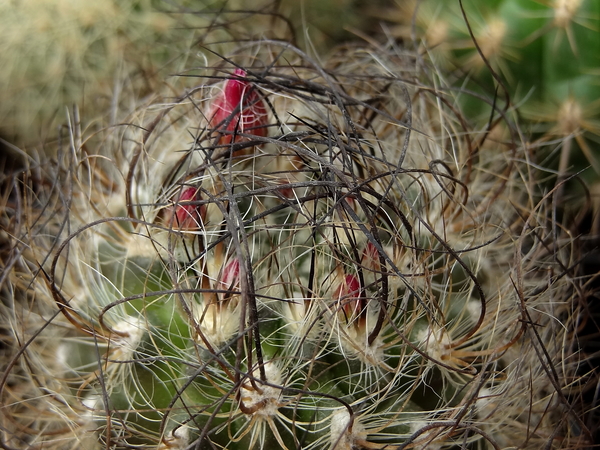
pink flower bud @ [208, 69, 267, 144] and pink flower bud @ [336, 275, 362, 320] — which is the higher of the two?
pink flower bud @ [208, 69, 267, 144]

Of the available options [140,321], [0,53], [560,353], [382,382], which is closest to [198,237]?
[140,321]

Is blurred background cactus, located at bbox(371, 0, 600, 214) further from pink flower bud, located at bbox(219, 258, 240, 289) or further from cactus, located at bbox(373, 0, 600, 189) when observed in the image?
pink flower bud, located at bbox(219, 258, 240, 289)

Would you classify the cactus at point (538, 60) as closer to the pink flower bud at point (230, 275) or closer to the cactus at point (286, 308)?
the cactus at point (286, 308)

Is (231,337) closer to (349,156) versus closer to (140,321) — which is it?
(140,321)

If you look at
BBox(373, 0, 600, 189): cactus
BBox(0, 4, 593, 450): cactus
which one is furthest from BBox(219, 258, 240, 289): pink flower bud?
BBox(373, 0, 600, 189): cactus

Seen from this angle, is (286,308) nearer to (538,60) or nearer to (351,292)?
(351,292)

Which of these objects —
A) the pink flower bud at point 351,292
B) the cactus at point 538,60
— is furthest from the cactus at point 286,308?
the cactus at point 538,60

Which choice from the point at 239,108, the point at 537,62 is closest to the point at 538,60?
the point at 537,62
